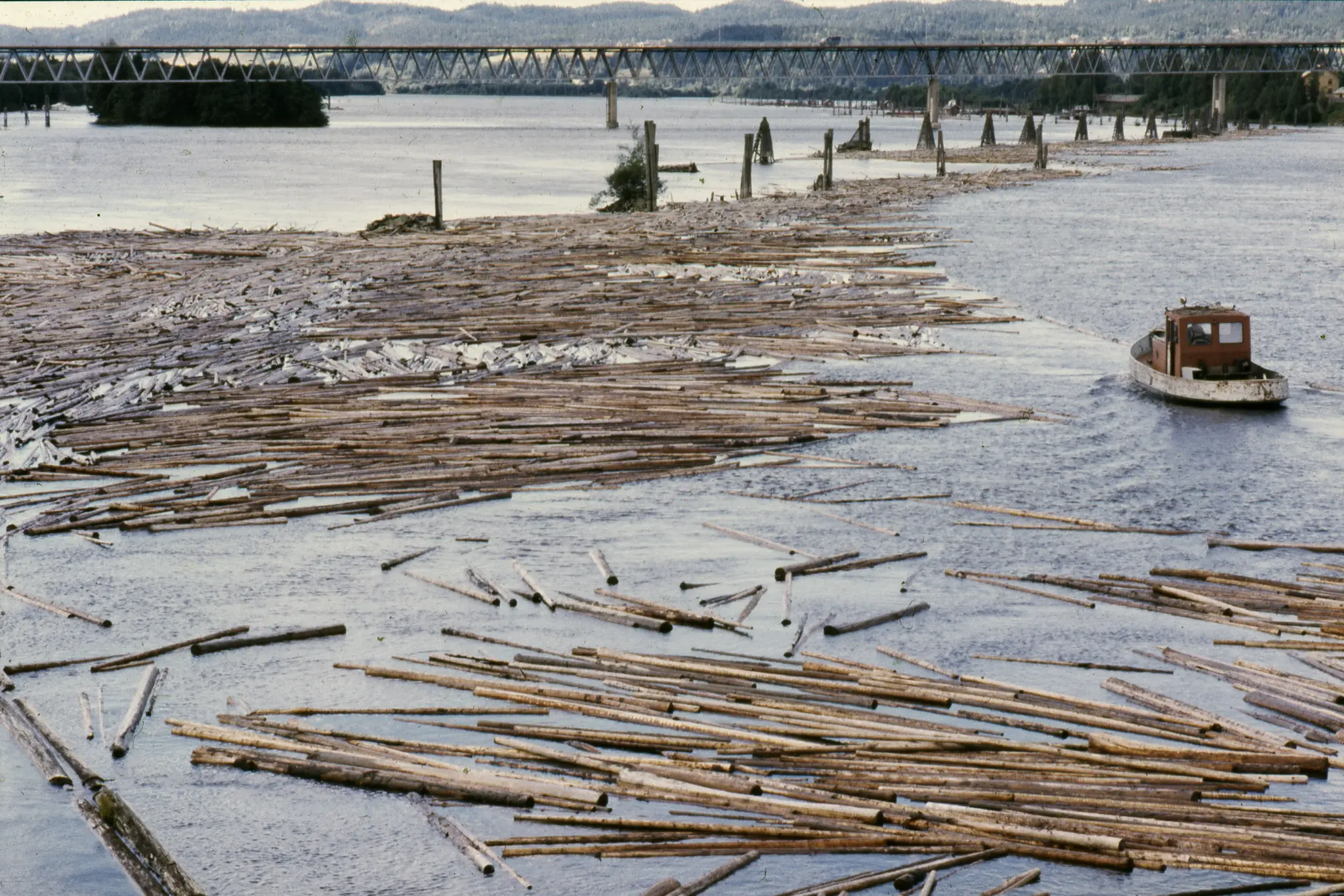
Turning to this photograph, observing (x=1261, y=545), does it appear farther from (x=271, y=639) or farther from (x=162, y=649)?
(x=162, y=649)

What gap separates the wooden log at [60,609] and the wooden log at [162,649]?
0.89 metres

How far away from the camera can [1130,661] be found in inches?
479

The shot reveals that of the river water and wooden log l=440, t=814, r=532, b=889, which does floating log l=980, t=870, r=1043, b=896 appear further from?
wooden log l=440, t=814, r=532, b=889

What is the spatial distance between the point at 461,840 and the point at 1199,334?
17.3m

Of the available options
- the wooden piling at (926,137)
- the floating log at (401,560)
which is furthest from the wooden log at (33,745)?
the wooden piling at (926,137)

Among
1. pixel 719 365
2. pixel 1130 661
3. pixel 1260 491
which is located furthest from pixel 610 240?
pixel 1130 661

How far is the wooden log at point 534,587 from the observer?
13.3 meters

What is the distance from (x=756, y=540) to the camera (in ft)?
50.3

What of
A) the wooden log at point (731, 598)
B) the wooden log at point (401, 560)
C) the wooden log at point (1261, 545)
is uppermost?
the wooden log at point (401, 560)

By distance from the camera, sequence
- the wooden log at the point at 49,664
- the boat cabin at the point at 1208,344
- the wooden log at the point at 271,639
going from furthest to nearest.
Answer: the boat cabin at the point at 1208,344 < the wooden log at the point at 271,639 < the wooden log at the point at 49,664

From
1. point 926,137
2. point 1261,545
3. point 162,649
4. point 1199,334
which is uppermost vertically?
point 926,137

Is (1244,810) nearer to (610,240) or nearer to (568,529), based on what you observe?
(568,529)

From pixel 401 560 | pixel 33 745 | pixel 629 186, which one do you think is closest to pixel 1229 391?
pixel 401 560

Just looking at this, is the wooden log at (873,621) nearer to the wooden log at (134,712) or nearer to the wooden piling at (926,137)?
the wooden log at (134,712)
